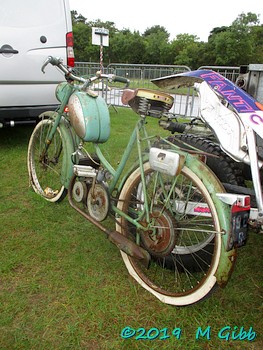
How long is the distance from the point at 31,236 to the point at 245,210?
5.67 ft

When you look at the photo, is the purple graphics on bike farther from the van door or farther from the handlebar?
the van door

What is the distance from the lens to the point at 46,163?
118 inches

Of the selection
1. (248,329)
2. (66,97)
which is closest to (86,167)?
(66,97)

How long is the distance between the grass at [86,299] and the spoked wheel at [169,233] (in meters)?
0.14

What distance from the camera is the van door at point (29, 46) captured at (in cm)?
379

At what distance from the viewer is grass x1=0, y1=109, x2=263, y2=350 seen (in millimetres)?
1637

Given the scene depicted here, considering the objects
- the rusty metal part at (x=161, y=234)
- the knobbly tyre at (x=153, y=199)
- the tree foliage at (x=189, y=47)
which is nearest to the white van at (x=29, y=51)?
the knobbly tyre at (x=153, y=199)

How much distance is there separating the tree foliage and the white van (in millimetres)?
39167

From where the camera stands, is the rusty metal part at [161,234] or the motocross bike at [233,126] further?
the rusty metal part at [161,234]

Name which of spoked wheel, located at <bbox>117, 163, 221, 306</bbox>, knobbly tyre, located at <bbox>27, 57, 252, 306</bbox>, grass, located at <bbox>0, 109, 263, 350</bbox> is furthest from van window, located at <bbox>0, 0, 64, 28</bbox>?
spoked wheel, located at <bbox>117, 163, 221, 306</bbox>

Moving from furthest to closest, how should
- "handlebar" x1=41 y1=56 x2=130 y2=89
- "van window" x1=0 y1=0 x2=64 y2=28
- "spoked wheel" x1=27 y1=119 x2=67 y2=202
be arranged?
"van window" x1=0 y1=0 x2=64 y2=28 < "spoked wheel" x1=27 y1=119 x2=67 y2=202 < "handlebar" x1=41 y1=56 x2=130 y2=89

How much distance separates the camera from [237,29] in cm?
4362

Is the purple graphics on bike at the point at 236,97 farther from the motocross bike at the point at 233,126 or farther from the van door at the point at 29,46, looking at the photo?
the van door at the point at 29,46

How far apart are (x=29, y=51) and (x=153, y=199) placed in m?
3.07
